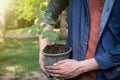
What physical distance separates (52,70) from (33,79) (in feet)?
22.8

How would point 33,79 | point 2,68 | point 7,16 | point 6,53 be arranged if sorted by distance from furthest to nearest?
point 7,16, point 6,53, point 2,68, point 33,79

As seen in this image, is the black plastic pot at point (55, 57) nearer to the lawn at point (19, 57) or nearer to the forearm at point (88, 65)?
the forearm at point (88, 65)

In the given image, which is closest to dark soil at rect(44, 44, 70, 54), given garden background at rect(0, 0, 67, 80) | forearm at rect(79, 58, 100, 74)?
forearm at rect(79, 58, 100, 74)

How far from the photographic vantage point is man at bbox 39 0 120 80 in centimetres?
220

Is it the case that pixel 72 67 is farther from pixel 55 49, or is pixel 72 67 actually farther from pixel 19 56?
pixel 19 56

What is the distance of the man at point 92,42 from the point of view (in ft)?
7.23

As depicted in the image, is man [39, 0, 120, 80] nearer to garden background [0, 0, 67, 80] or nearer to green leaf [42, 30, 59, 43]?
green leaf [42, 30, 59, 43]

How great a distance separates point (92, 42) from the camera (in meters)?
2.33

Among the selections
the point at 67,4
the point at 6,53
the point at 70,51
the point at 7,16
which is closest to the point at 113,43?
the point at 70,51

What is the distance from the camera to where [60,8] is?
8.50 feet

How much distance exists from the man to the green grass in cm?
791

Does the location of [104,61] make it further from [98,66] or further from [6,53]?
[6,53]

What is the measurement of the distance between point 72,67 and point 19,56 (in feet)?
34.4

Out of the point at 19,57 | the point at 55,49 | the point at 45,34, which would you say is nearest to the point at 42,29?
the point at 45,34
